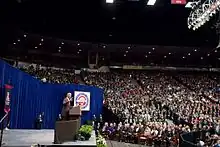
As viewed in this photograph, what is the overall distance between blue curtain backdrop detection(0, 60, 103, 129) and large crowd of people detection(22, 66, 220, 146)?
2181mm

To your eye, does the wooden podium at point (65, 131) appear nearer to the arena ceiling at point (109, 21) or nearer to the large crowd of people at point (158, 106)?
the large crowd of people at point (158, 106)

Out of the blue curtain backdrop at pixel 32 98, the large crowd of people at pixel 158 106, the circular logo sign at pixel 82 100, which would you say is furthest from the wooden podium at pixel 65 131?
the circular logo sign at pixel 82 100

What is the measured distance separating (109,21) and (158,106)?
10052 millimetres

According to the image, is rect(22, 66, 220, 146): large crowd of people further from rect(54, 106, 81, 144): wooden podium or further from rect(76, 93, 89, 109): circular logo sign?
rect(54, 106, 81, 144): wooden podium

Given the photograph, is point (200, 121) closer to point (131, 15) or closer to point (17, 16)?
point (131, 15)

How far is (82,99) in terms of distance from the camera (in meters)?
18.7

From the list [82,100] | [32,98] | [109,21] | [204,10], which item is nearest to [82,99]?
[82,100]

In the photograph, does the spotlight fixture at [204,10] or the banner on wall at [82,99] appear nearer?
the spotlight fixture at [204,10]

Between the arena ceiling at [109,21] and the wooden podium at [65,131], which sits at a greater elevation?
the arena ceiling at [109,21]

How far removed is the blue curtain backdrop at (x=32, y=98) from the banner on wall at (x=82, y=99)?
0.26m

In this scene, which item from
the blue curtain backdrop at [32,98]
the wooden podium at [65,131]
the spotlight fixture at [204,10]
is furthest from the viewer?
the spotlight fixture at [204,10]

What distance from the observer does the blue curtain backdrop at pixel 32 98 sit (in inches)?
489

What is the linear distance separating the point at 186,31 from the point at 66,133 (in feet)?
89.4

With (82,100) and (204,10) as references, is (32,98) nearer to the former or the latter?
(82,100)
